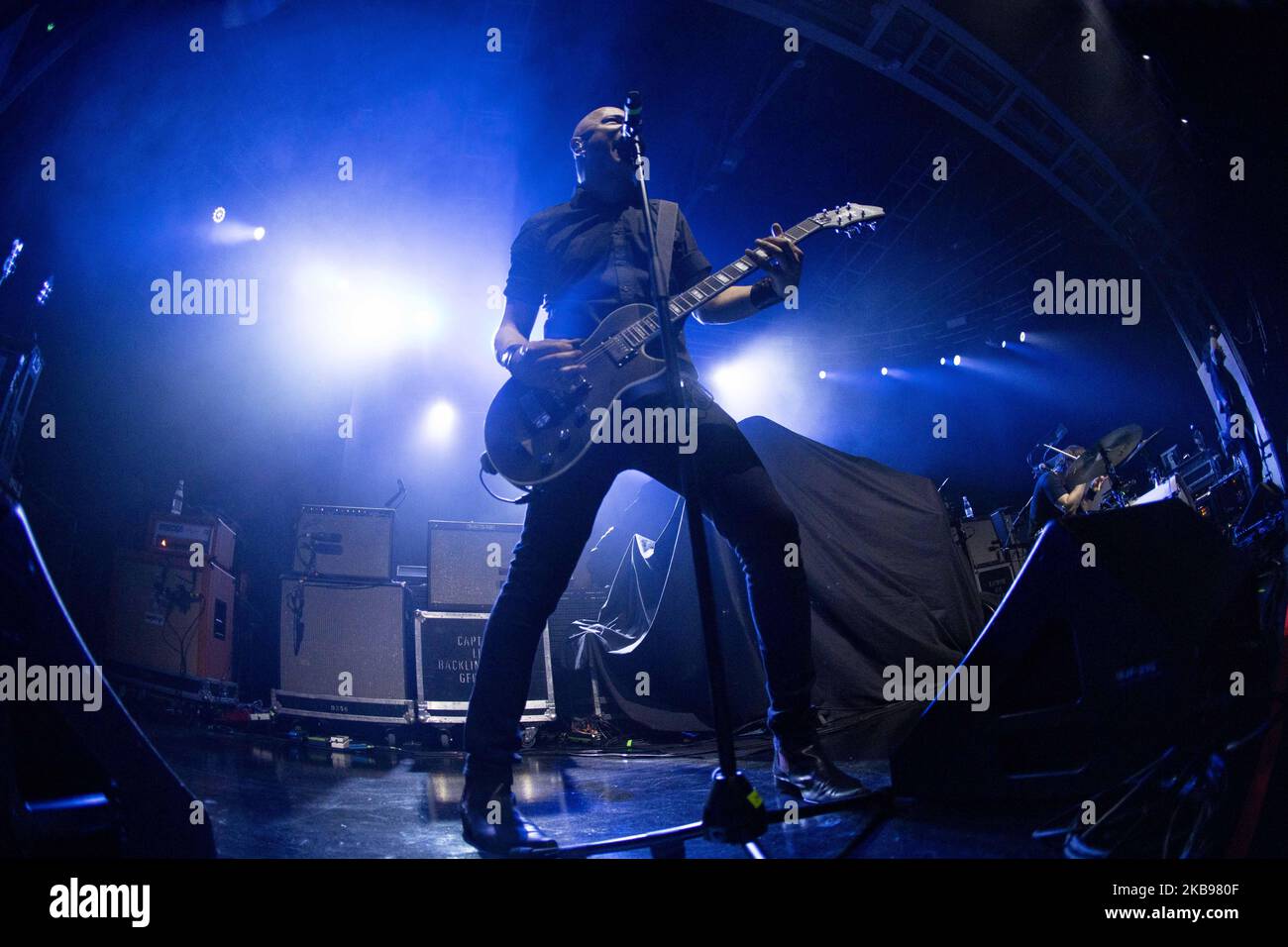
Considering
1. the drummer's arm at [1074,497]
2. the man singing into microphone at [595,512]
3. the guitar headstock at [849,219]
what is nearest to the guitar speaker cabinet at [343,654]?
the man singing into microphone at [595,512]

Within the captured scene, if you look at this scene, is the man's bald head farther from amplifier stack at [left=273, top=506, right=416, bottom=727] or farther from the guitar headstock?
amplifier stack at [left=273, top=506, right=416, bottom=727]

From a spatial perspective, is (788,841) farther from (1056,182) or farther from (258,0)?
(1056,182)

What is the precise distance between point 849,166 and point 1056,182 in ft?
9.11

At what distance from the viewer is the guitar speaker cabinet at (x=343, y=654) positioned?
17.4 ft

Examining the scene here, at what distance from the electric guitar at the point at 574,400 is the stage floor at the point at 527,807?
1.16 meters

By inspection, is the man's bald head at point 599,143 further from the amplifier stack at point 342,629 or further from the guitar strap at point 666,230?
the amplifier stack at point 342,629

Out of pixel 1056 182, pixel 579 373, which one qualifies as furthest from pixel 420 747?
pixel 1056 182

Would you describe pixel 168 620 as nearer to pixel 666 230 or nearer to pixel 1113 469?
pixel 666 230

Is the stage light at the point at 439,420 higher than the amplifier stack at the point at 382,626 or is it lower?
higher

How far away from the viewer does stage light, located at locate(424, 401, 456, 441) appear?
11.6 metres

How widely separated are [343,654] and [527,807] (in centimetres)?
342

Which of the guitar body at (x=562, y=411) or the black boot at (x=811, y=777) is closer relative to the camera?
the black boot at (x=811, y=777)

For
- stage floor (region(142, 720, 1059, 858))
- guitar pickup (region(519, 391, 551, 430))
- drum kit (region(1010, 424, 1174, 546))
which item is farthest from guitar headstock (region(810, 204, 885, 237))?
drum kit (region(1010, 424, 1174, 546))

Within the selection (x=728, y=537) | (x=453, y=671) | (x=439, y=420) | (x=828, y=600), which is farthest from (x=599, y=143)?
(x=439, y=420)
